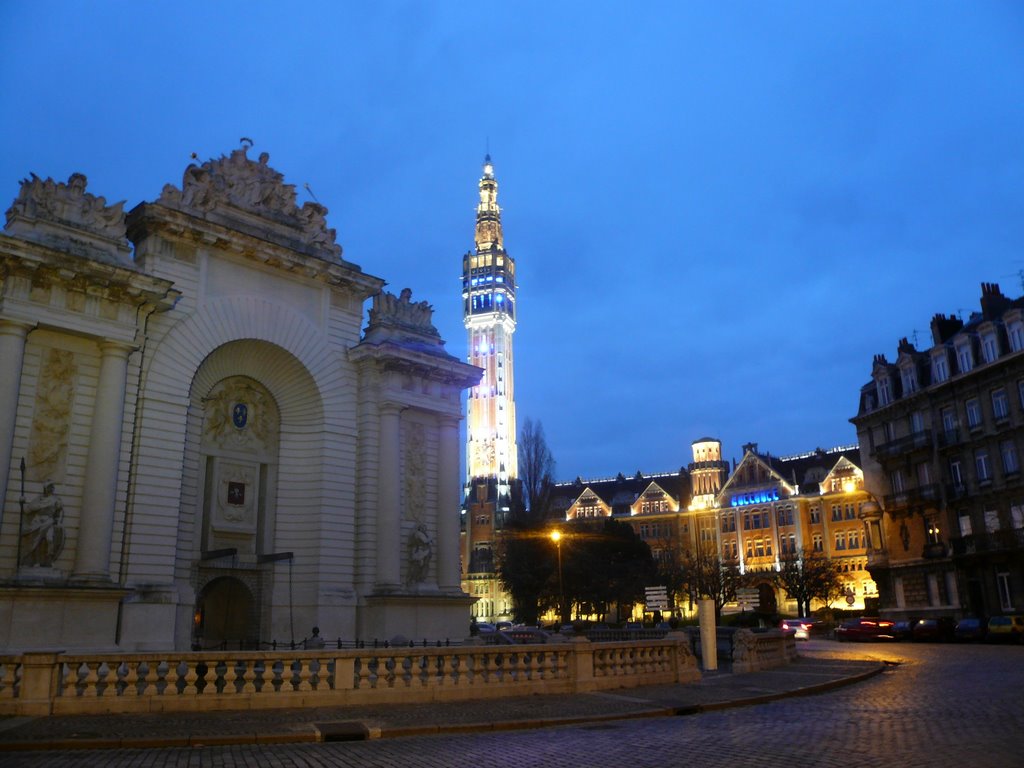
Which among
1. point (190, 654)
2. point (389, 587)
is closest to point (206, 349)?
point (389, 587)

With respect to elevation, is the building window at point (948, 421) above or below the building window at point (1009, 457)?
above

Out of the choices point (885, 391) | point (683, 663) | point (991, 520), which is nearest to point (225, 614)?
point (683, 663)

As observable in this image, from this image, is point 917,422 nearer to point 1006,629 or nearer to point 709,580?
point 1006,629

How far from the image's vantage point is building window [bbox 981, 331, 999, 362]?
49.7m

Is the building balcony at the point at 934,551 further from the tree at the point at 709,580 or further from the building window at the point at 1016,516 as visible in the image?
the tree at the point at 709,580

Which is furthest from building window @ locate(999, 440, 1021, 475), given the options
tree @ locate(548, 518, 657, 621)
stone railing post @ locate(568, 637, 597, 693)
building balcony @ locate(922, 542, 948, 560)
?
stone railing post @ locate(568, 637, 597, 693)

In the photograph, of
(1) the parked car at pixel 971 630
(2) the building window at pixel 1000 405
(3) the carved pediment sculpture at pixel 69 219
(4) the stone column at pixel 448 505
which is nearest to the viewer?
(3) the carved pediment sculpture at pixel 69 219

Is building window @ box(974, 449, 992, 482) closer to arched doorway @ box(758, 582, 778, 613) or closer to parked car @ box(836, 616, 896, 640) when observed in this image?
parked car @ box(836, 616, 896, 640)

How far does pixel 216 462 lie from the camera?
30.5 meters

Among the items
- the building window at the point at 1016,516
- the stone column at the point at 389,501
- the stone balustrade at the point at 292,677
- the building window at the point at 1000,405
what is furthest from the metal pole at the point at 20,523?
the building window at the point at 1000,405

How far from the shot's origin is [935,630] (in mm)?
43125

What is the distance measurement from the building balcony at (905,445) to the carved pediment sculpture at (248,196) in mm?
41078

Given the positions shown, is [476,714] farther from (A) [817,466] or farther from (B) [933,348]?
(A) [817,466]

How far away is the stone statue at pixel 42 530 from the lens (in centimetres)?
2292
